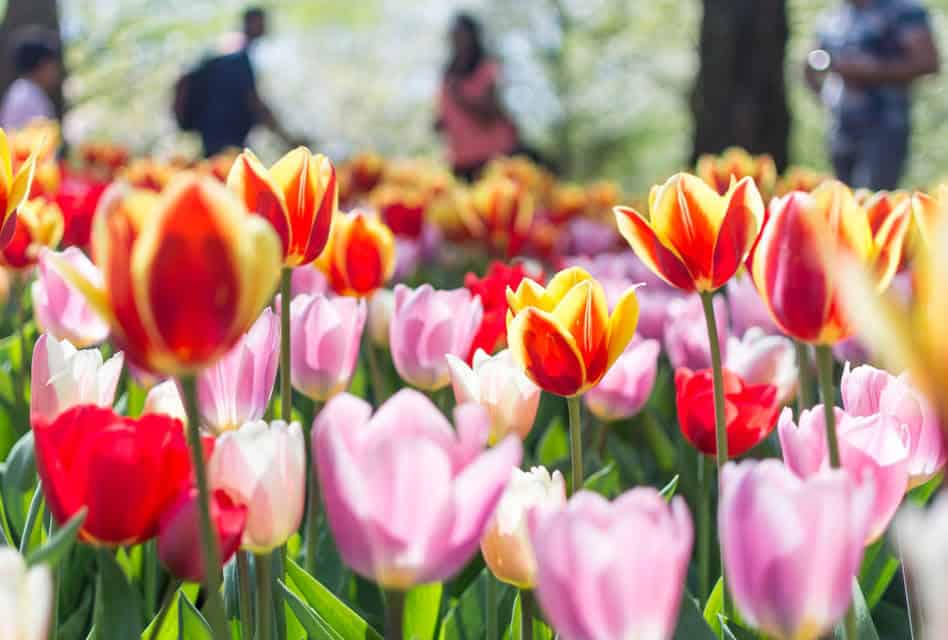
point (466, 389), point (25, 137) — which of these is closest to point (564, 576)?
point (466, 389)

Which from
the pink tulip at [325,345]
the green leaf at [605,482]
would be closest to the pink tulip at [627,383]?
the green leaf at [605,482]

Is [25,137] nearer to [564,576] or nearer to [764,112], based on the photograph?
[564,576]

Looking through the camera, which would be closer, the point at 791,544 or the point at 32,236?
the point at 791,544

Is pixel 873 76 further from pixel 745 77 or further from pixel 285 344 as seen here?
pixel 285 344

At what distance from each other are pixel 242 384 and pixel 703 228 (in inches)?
17.1

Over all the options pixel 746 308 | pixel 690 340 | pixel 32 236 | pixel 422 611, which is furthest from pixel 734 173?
pixel 422 611

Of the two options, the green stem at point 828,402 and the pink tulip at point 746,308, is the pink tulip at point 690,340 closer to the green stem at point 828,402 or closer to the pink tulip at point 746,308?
the pink tulip at point 746,308

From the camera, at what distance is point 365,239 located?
5.24ft

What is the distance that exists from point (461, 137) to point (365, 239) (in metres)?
5.45

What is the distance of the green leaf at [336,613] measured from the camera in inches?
37.6

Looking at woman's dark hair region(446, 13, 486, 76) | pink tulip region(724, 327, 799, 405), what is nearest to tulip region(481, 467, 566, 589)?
pink tulip region(724, 327, 799, 405)

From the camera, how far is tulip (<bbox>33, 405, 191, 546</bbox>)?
0.75 m

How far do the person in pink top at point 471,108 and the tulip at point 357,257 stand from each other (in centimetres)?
533

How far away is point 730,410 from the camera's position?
46.5 inches
